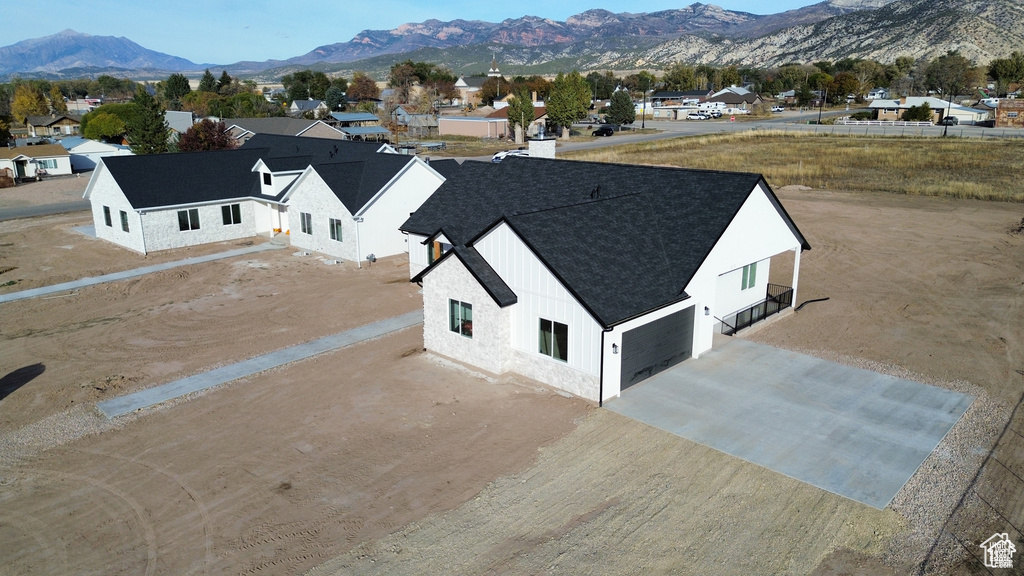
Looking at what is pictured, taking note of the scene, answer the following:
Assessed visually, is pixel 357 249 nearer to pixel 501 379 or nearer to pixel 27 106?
pixel 501 379

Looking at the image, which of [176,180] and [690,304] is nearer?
[690,304]

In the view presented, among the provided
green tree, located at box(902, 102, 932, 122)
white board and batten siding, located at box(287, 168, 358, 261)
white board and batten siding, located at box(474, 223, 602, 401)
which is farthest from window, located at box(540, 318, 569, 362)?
green tree, located at box(902, 102, 932, 122)

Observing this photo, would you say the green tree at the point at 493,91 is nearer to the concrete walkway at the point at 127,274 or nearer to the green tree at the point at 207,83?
the green tree at the point at 207,83

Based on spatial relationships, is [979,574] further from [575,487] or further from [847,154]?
[847,154]

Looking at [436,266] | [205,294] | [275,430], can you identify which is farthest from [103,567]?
[205,294]

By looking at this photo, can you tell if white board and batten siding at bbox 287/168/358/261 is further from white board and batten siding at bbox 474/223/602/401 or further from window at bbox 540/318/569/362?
window at bbox 540/318/569/362

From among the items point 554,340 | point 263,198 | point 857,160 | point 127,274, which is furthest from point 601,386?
point 857,160
